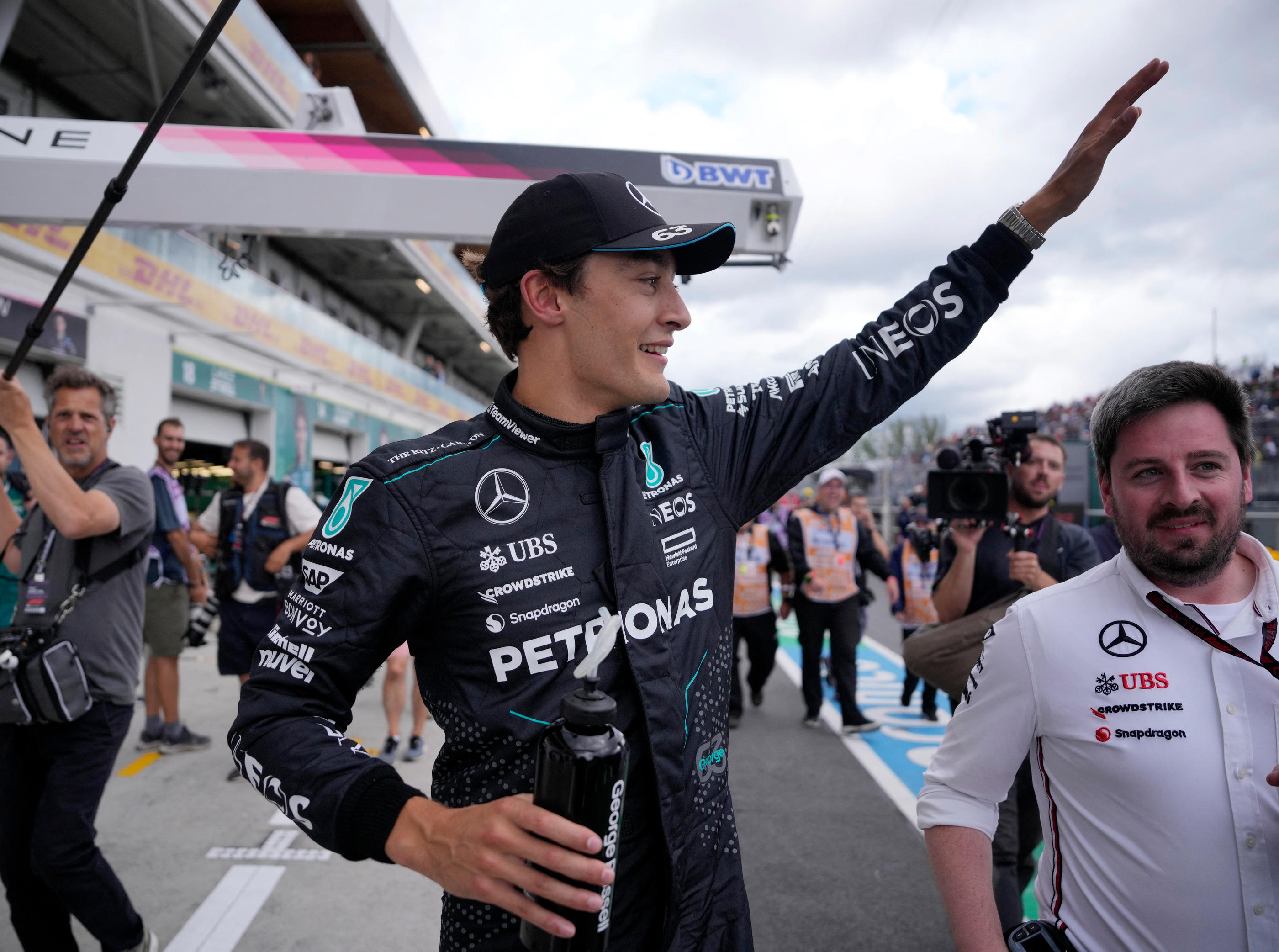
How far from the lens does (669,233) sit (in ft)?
4.90

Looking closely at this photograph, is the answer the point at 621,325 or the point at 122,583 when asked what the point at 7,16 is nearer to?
the point at 122,583

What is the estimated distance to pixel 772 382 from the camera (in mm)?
1804

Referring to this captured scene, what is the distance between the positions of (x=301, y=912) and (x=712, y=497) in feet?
9.60

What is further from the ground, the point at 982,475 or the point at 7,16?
the point at 7,16

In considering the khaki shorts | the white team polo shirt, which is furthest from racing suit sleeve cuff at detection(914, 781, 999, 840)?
the khaki shorts

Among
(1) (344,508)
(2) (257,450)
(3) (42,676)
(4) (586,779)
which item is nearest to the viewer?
(4) (586,779)

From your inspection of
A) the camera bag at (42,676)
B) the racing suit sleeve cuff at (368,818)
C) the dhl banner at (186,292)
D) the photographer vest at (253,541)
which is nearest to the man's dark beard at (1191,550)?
the racing suit sleeve cuff at (368,818)

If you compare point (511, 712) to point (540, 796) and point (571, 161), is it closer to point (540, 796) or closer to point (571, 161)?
point (540, 796)

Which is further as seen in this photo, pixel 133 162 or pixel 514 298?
pixel 133 162

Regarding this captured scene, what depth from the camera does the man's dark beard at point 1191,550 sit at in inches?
60.2

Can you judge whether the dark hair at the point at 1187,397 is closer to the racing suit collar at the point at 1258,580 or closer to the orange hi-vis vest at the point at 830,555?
the racing suit collar at the point at 1258,580

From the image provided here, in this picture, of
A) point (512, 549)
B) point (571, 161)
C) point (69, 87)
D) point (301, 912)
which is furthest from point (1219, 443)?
point (69, 87)

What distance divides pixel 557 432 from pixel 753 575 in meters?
5.61

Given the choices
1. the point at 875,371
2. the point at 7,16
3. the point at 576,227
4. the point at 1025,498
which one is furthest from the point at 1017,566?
the point at 7,16
